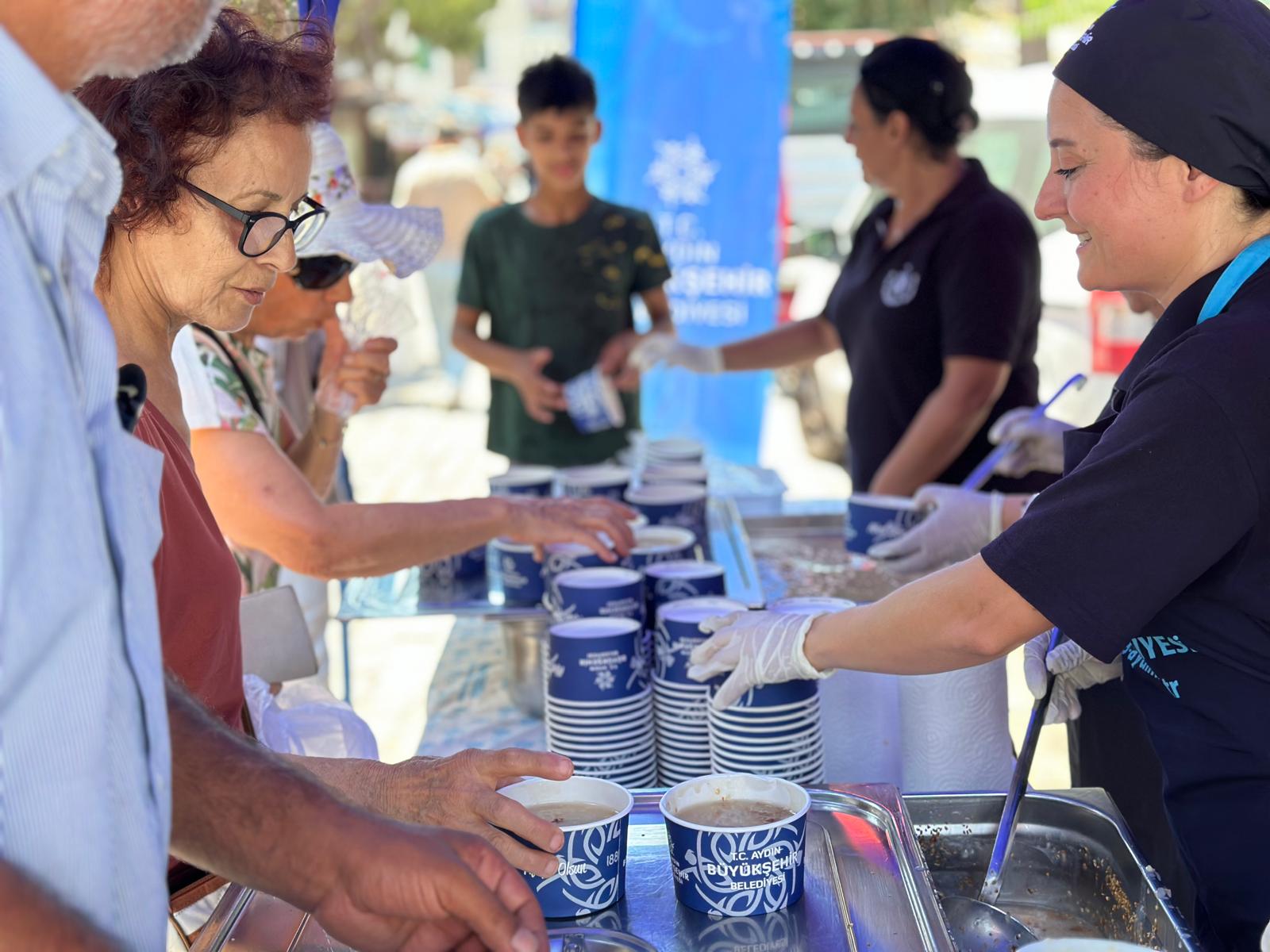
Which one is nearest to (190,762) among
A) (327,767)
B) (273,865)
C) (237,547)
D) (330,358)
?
(273,865)

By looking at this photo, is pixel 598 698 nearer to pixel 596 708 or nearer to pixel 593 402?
pixel 596 708

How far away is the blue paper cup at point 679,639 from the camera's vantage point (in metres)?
1.88

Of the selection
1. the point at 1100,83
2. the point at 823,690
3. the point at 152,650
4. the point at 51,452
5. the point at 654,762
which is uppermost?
the point at 1100,83

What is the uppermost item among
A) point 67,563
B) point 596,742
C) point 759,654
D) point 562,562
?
point 67,563

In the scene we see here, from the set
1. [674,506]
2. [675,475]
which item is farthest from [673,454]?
[674,506]

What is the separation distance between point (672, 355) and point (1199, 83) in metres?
2.74

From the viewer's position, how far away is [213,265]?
1.54 m

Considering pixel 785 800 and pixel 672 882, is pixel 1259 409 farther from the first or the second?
pixel 672 882

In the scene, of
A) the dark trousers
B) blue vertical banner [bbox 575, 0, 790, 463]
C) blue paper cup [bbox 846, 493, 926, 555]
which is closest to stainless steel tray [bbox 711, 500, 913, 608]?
blue paper cup [bbox 846, 493, 926, 555]

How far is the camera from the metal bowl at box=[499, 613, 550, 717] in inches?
95.7

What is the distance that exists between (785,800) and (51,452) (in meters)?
0.90

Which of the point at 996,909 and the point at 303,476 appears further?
the point at 303,476

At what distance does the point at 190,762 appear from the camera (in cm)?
99

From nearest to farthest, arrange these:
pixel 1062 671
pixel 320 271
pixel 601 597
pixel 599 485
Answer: pixel 1062 671 → pixel 601 597 → pixel 320 271 → pixel 599 485
